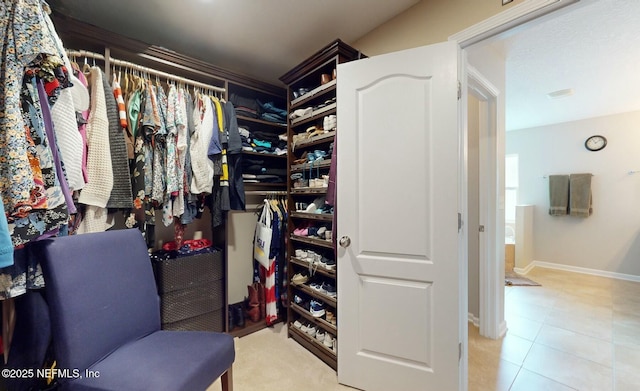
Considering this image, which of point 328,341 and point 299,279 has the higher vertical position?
point 299,279

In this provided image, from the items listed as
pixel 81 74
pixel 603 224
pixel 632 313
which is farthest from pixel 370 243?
pixel 603 224

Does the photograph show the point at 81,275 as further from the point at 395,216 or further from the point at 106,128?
the point at 395,216

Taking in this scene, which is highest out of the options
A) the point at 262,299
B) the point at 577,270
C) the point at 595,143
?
the point at 595,143

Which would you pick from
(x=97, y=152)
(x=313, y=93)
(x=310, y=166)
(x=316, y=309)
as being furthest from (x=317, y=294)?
(x=97, y=152)

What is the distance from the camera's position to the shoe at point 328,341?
1711 millimetres

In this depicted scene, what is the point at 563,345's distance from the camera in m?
1.87

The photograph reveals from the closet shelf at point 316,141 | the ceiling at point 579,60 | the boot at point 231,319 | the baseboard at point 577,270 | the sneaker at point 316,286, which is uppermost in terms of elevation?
the ceiling at point 579,60

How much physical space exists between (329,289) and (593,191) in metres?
4.56

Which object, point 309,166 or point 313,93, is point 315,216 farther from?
point 313,93

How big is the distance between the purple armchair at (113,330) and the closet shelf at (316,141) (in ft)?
4.19

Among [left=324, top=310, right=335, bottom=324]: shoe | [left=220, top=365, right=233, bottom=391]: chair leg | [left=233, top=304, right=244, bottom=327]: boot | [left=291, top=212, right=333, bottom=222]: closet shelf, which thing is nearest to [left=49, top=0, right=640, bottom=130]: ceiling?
[left=291, top=212, right=333, bottom=222]: closet shelf

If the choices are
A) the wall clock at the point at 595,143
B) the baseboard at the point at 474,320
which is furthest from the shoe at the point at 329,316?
the wall clock at the point at 595,143

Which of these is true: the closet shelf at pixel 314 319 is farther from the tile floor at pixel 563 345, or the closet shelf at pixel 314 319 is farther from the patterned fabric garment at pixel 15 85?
the patterned fabric garment at pixel 15 85

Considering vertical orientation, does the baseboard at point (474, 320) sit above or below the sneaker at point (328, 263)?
below
